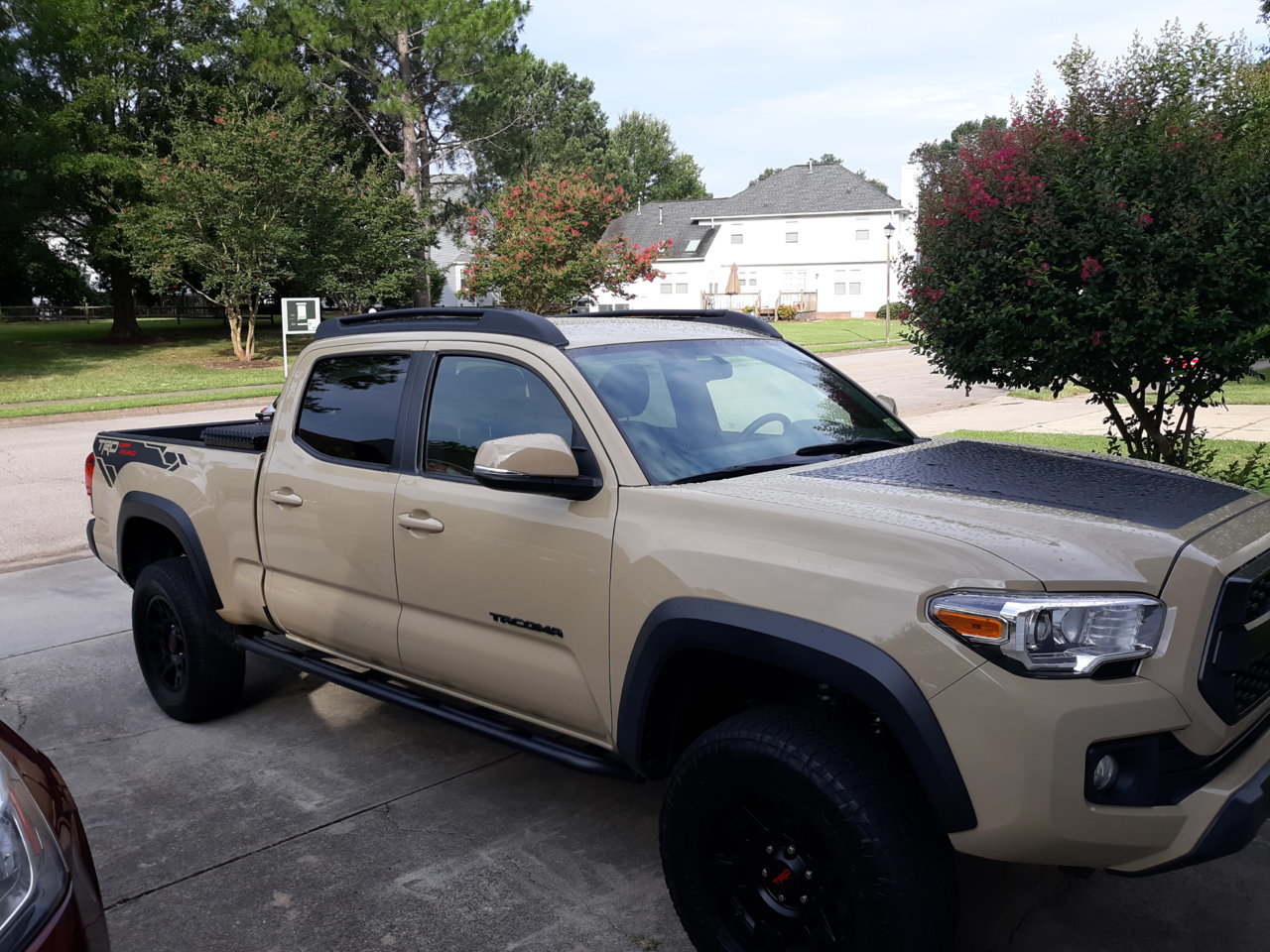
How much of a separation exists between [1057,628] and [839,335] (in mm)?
41098

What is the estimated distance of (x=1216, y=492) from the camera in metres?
3.10

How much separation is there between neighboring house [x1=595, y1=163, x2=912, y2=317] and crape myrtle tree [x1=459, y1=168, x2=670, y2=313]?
32802 millimetres

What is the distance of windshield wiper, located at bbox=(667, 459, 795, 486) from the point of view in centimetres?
320

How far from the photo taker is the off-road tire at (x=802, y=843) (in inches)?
97.7

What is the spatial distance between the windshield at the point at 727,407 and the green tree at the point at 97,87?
2659cm

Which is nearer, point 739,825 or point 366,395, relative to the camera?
point 739,825

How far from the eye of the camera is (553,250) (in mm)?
26453

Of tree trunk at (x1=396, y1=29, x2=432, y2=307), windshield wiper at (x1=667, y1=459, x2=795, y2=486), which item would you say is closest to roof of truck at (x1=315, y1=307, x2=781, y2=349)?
windshield wiper at (x1=667, y1=459, x2=795, y2=486)

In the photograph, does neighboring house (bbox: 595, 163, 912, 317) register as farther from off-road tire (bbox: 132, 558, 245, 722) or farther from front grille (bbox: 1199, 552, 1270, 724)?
front grille (bbox: 1199, 552, 1270, 724)

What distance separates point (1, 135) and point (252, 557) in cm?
2500

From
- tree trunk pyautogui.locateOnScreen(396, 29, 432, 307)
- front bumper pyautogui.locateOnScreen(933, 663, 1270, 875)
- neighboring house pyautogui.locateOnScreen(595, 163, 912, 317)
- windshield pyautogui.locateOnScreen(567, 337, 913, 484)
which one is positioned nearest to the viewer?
front bumper pyautogui.locateOnScreen(933, 663, 1270, 875)

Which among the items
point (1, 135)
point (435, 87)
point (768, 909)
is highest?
point (435, 87)

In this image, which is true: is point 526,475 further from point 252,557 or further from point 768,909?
point 252,557

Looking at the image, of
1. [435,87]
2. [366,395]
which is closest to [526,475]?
[366,395]
